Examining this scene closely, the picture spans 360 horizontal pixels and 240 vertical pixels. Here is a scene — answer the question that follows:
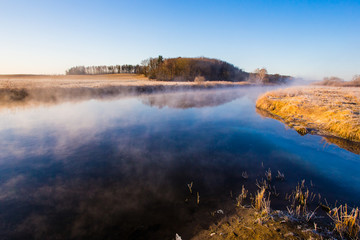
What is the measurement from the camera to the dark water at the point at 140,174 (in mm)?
4844

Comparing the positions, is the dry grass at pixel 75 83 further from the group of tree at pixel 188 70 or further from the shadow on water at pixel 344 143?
the shadow on water at pixel 344 143

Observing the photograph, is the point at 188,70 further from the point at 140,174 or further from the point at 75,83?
the point at 140,174

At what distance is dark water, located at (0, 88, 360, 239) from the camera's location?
4.84 m

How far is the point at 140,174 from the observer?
7.34 m

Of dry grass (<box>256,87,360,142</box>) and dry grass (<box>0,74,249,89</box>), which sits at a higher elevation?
dry grass (<box>0,74,249,89</box>)

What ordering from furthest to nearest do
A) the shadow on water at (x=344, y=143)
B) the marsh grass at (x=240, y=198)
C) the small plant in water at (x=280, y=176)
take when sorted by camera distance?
the shadow on water at (x=344, y=143) < the small plant in water at (x=280, y=176) < the marsh grass at (x=240, y=198)

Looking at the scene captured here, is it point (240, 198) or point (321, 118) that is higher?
point (321, 118)

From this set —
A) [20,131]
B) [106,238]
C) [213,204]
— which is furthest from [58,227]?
[20,131]

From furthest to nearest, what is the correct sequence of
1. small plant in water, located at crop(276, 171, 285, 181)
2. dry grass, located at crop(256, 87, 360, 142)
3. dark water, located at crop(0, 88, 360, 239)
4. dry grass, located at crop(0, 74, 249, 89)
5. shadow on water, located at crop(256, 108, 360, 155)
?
dry grass, located at crop(0, 74, 249, 89) → dry grass, located at crop(256, 87, 360, 142) → shadow on water, located at crop(256, 108, 360, 155) → small plant in water, located at crop(276, 171, 285, 181) → dark water, located at crop(0, 88, 360, 239)

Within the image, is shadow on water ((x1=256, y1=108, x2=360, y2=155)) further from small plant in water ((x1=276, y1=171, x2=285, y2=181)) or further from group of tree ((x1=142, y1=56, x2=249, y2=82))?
group of tree ((x1=142, y1=56, x2=249, y2=82))

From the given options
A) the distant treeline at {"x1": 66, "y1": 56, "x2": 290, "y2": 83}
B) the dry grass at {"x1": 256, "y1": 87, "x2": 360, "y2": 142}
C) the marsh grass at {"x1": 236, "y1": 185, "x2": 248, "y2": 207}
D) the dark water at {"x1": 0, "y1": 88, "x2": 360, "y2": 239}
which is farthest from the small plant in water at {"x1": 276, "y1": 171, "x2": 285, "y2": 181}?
the distant treeline at {"x1": 66, "y1": 56, "x2": 290, "y2": 83}

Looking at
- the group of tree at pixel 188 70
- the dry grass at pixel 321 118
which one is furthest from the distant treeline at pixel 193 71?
the dry grass at pixel 321 118

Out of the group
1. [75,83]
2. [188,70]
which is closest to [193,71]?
[188,70]

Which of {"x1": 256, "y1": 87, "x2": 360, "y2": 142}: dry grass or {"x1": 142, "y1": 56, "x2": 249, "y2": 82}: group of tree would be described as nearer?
{"x1": 256, "y1": 87, "x2": 360, "y2": 142}: dry grass
